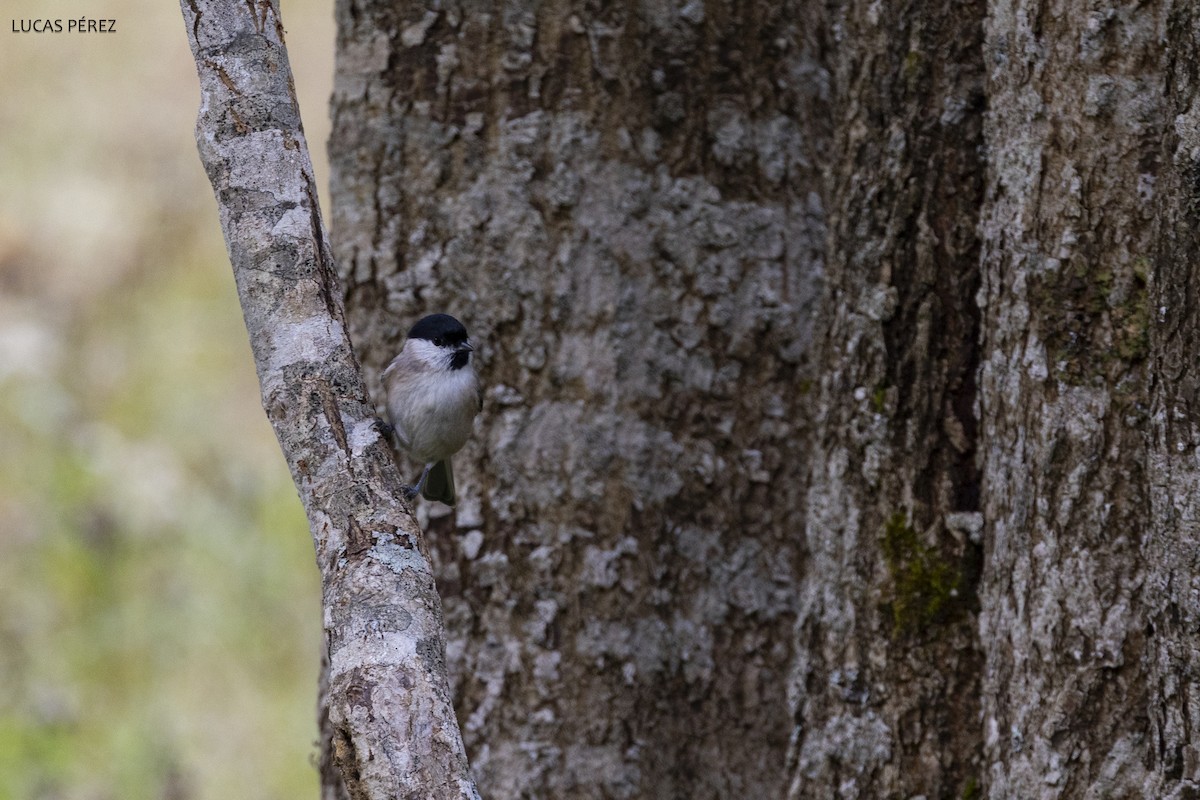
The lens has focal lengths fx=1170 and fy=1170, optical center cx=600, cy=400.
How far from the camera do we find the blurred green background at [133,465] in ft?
17.5

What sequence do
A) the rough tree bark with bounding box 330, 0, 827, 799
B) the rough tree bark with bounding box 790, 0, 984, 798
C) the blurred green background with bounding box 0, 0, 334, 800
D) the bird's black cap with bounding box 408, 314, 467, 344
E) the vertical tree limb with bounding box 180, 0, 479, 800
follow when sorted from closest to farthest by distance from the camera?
the vertical tree limb with bounding box 180, 0, 479, 800 < the rough tree bark with bounding box 790, 0, 984, 798 < the bird's black cap with bounding box 408, 314, 467, 344 < the rough tree bark with bounding box 330, 0, 827, 799 < the blurred green background with bounding box 0, 0, 334, 800

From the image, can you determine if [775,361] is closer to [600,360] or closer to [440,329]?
[600,360]

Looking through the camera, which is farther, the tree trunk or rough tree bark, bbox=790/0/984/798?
rough tree bark, bbox=790/0/984/798

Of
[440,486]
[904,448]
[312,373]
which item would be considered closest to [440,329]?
[440,486]

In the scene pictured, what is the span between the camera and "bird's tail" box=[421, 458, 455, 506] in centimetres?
329

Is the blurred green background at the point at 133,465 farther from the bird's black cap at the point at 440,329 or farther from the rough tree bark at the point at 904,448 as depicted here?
the rough tree bark at the point at 904,448

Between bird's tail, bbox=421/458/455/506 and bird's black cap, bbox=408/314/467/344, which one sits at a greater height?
bird's black cap, bbox=408/314/467/344

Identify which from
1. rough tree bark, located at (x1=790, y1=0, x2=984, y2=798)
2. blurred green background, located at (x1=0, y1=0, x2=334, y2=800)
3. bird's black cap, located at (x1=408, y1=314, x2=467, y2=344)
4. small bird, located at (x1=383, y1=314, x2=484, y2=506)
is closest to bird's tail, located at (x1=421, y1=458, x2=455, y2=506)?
small bird, located at (x1=383, y1=314, x2=484, y2=506)

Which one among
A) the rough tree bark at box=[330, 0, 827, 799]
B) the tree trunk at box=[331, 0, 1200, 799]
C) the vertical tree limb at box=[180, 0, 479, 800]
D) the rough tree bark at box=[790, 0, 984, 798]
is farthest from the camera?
the rough tree bark at box=[330, 0, 827, 799]

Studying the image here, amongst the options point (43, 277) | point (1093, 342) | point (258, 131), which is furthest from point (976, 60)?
point (43, 277)

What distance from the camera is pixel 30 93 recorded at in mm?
8008

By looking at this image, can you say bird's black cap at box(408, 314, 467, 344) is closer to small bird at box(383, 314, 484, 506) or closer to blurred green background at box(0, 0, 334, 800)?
small bird at box(383, 314, 484, 506)

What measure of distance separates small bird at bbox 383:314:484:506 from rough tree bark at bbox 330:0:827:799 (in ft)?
0.33

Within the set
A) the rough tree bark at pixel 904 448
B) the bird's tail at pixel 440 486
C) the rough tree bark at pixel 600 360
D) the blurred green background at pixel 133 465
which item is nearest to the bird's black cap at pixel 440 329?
the rough tree bark at pixel 600 360
